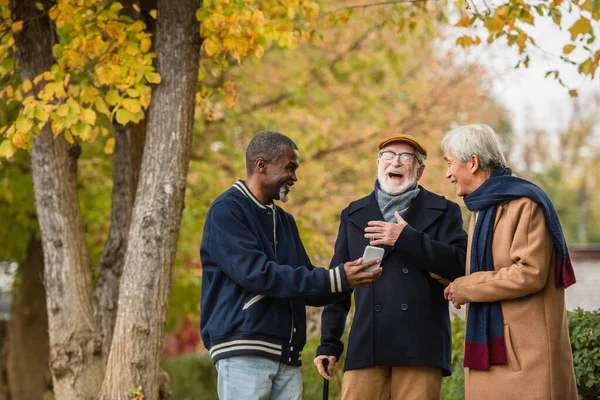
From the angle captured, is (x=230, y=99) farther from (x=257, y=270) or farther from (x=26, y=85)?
(x=257, y=270)

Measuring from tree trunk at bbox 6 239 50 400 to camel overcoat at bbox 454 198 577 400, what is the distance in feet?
37.5

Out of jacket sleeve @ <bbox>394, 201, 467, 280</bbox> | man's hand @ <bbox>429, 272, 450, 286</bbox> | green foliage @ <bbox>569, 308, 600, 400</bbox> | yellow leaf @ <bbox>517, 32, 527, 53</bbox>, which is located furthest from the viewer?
yellow leaf @ <bbox>517, 32, 527, 53</bbox>

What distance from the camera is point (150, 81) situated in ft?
20.0

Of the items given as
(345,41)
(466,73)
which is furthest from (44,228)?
(466,73)

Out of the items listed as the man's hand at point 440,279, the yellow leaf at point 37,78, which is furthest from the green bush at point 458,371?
the yellow leaf at point 37,78

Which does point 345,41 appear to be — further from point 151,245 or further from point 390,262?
point 390,262

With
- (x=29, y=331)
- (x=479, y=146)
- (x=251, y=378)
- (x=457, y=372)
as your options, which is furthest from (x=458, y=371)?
(x=29, y=331)

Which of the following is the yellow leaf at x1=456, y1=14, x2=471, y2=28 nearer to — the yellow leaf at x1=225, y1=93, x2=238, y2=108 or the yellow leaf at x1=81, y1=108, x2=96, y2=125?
the yellow leaf at x1=225, y1=93, x2=238, y2=108

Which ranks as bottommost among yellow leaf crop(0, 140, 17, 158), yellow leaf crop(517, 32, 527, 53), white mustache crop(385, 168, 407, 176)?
white mustache crop(385, 168, 407, 176)

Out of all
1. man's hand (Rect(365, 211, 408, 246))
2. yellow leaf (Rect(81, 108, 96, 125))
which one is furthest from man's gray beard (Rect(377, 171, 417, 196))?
yellow leaf (Rect(81, 108, 96, 125))

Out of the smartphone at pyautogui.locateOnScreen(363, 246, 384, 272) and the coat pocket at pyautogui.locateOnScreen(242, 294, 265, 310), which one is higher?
the smartphone at pyautogui.locateOnScreen(363, 246, 384, 272)

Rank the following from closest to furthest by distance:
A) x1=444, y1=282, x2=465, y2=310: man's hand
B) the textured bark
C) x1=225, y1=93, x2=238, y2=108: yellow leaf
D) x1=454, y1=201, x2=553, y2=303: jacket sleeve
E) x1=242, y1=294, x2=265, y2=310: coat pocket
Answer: x1=454, y1=201, x2=553, y2=303: jacket sleeve < x1=242, y1=294, x2=265, y2=310: coat pocket < x1=444, y1=282, x2=465, y2=310: man's hand < x1=225, y1=93, x2=238, y2=108: yellow leaf < the textured bark

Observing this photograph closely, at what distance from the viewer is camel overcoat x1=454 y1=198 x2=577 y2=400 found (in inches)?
154

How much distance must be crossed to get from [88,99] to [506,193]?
3.57 meters
